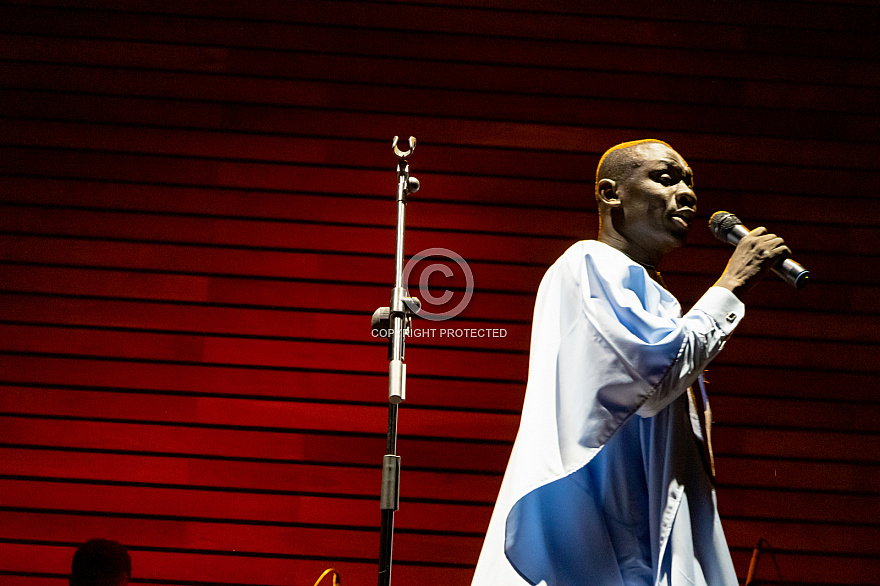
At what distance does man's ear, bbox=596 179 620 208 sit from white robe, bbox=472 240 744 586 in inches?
11.9

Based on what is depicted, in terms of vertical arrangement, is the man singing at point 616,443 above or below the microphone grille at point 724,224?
below

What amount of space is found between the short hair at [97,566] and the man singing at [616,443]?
137 centimetres

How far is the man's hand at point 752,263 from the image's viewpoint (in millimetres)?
1687

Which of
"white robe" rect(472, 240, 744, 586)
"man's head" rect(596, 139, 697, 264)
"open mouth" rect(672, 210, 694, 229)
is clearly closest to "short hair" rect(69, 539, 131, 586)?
"white robe" rect(472, 240, 744, 586)

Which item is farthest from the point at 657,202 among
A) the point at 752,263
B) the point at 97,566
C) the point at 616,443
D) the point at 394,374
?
the point at 97,566

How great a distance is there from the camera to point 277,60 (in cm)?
379

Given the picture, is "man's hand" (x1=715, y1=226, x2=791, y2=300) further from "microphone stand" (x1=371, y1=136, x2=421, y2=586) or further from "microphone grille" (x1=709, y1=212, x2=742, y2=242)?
"microphone stand" (x1=371, y1=136, x2=421, y2=586)

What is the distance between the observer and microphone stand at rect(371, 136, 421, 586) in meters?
1.98

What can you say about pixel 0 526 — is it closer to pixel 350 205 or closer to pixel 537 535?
pixel 350 205

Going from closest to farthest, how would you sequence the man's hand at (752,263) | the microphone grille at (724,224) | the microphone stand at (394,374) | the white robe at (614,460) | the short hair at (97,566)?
the white robe at (614,460) → the man's hand at (752,263) → the microphone grille at (724,224) → the microphone stand at (394,374) → the short hair at (97,566)

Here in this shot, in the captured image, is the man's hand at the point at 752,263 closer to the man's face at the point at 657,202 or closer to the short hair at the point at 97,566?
the man's face at the point at 657,202

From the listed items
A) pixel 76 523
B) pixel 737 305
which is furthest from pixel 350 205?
pixel 737 305

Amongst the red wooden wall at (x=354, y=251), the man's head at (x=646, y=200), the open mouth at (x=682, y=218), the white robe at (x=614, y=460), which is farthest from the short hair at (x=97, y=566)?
the open mouth at (x=682, y=218)

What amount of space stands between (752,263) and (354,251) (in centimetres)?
220
